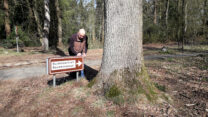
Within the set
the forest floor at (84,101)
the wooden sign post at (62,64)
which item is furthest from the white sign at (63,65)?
the forest floor at (84,101)

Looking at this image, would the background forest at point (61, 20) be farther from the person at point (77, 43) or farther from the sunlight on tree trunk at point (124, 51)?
the sunlight on tree trunk at point (124, 51)

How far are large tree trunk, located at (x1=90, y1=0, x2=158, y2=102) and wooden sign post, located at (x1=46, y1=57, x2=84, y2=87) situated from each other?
4.16 feet

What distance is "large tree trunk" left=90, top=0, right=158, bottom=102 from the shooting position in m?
3.40

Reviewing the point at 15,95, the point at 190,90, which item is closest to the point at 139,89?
the point at 190,90

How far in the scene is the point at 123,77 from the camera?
11.3ft

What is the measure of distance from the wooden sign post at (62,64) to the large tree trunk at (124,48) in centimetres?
127

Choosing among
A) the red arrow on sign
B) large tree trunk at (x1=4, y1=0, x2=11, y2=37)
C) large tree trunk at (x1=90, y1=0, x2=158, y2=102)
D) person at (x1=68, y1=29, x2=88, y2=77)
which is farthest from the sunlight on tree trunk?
large tree trunk at (x1=4, y1=0, x2=11, y2=37)

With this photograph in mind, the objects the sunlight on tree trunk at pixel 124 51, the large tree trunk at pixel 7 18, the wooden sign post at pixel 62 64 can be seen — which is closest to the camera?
the sunlight on tree trunk at pixel 124 51

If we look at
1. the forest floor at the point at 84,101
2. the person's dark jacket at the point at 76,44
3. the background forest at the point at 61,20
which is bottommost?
the forest floor at the point at 84,101

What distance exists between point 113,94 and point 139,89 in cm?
58

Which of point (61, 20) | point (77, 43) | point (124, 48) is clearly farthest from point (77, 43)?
point (61, 20)

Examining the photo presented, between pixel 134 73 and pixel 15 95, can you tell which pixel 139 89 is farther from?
pixel 15 95

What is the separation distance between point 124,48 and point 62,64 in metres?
1.82

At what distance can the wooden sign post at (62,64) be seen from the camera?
400cm
